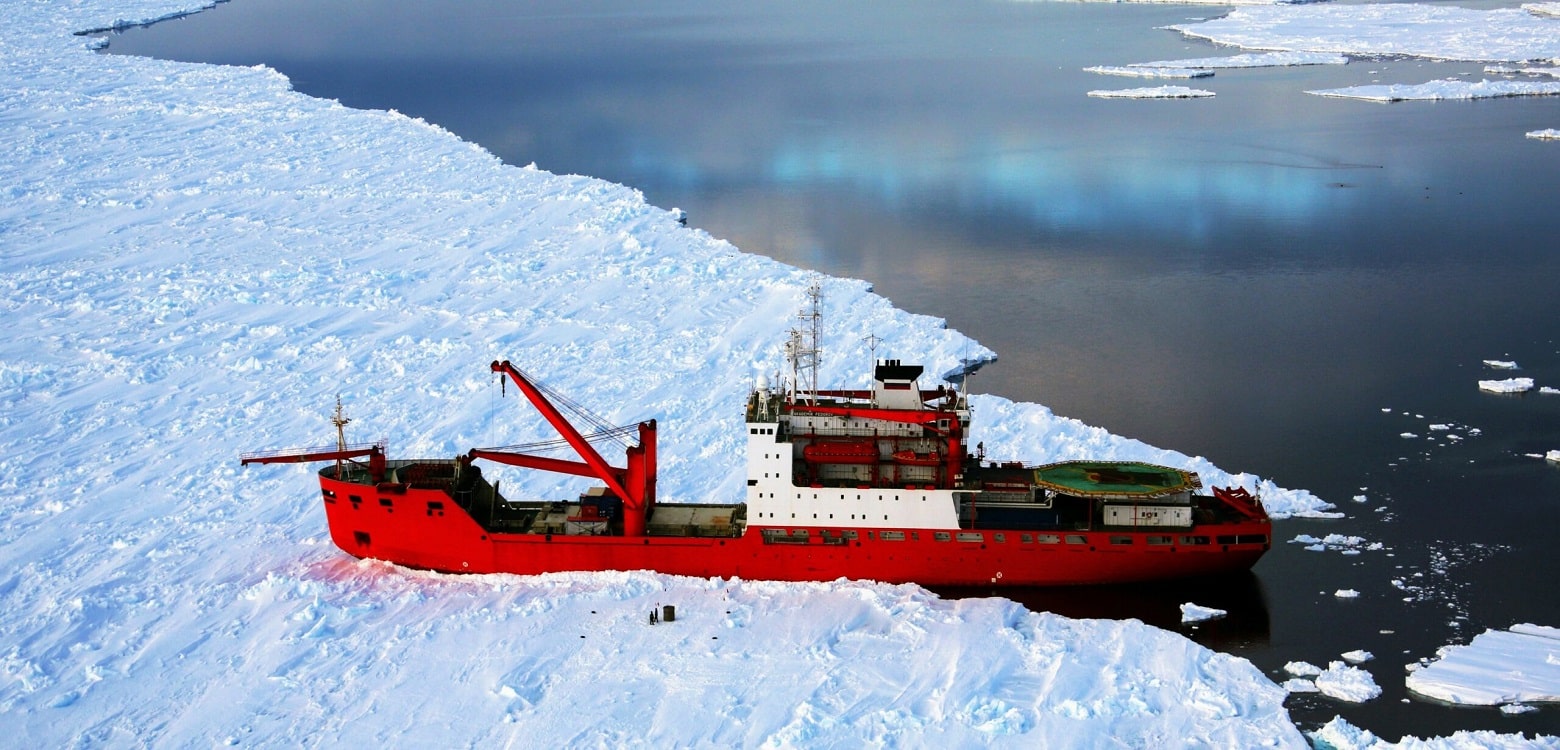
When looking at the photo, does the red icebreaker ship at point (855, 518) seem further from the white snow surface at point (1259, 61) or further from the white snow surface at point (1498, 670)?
the white snow surface at point (1259, 61)

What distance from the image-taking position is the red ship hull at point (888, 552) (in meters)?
15.8

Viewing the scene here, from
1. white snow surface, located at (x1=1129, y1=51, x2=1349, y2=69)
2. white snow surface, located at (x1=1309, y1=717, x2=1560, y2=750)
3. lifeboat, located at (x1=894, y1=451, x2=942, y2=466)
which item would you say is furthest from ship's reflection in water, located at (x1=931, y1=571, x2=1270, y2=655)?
white snow surface, located at (x1=1129, y1=51, x2=1349, y2=69)

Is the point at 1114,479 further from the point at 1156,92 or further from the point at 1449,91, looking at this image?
the point at 1449,91

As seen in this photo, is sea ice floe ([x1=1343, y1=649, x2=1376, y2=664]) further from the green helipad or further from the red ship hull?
the green helipad

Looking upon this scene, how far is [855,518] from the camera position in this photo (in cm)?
1588

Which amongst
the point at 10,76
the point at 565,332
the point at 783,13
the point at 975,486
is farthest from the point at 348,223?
the point at 783,13

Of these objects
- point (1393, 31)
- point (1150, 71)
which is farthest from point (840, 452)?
point (1393, 31)

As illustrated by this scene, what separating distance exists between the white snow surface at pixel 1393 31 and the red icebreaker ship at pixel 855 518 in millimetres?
44570

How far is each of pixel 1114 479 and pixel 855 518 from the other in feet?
10.1

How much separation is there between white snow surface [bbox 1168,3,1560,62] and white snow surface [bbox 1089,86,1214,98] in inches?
423

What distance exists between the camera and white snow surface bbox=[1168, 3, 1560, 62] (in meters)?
54.4

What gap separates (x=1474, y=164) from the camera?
1458 inches

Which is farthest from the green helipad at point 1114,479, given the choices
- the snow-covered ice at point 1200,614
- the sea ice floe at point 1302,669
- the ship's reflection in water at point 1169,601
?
the sea ice floe at point 1302,669

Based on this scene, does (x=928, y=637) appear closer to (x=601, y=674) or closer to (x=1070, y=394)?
(x=601, y=674)
